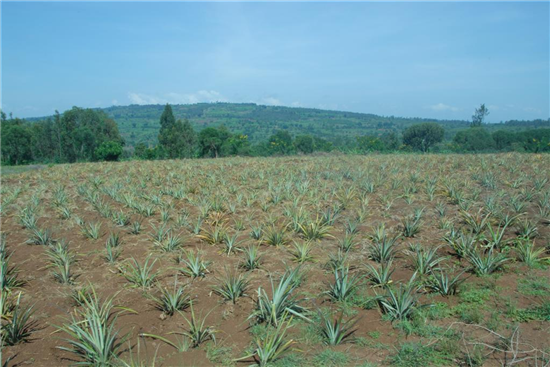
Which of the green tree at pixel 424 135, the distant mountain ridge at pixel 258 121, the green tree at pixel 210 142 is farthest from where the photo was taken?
the distant mountain ridge at pixel 258 121

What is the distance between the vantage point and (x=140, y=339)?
3.44 m

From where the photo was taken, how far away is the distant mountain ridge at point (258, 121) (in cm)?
10175

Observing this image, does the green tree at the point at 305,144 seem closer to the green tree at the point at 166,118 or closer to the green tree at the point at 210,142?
the green tree at the point at 210,142

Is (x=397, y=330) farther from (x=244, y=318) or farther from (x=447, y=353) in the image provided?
(x=244, y=318)

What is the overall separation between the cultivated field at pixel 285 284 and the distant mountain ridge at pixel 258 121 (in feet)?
281

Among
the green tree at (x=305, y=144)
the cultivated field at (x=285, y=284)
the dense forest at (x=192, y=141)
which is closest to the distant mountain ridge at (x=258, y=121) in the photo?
the dense forest at (x=192, y=141)

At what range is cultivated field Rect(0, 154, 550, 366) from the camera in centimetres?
312

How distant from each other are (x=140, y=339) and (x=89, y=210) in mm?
6041

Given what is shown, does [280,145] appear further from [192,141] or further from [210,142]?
[192,141]

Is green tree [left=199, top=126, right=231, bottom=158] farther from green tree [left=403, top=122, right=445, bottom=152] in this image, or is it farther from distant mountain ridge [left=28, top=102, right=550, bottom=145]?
distant mountain ridge [left=28, top=102, right=550, bottom=145]

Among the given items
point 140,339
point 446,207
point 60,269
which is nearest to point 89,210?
point 60,269

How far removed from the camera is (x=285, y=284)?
367 centimetres

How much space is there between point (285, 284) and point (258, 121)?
126278 millimetres

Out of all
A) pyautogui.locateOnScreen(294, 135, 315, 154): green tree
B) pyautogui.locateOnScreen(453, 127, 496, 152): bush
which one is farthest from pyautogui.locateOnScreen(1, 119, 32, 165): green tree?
pyautogui.locateOnScreen(453, 127, 496, 152): bush
